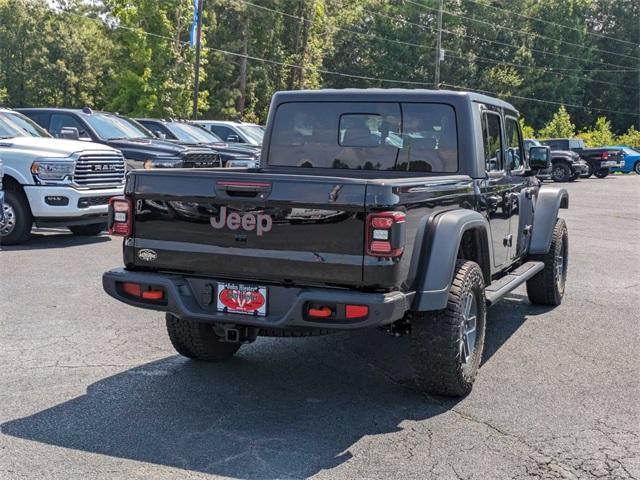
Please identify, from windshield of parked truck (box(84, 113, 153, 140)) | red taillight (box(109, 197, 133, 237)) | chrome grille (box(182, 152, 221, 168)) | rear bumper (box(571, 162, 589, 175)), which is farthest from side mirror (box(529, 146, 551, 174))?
rear bumper (box(571, 162, 589, 175))

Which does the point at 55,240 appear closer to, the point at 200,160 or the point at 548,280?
the point at 200,160

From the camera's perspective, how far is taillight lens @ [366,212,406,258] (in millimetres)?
4168

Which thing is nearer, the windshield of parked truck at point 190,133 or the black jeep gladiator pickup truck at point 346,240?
the black jeep gladiator pickup truck at point 346,240

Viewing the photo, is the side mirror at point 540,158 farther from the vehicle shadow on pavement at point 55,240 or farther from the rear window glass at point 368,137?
the vehicle shadow on pavement at point 55,240

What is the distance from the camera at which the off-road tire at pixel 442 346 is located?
4668mm

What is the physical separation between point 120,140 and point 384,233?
10.7m

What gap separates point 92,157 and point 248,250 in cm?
728

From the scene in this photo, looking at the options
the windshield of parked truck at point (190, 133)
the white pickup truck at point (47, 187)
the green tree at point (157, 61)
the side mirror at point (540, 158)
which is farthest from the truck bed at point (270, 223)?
the green tree at point (157, 61)

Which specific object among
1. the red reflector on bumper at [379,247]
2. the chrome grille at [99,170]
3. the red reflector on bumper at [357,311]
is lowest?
the red reflector on bumper at [357,311]

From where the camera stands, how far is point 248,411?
465 cm

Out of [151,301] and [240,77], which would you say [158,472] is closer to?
[151,301]

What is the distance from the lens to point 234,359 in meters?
5.77

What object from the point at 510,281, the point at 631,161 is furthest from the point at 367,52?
the point at 510,281

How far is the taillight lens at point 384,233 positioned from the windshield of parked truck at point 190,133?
542 inches
